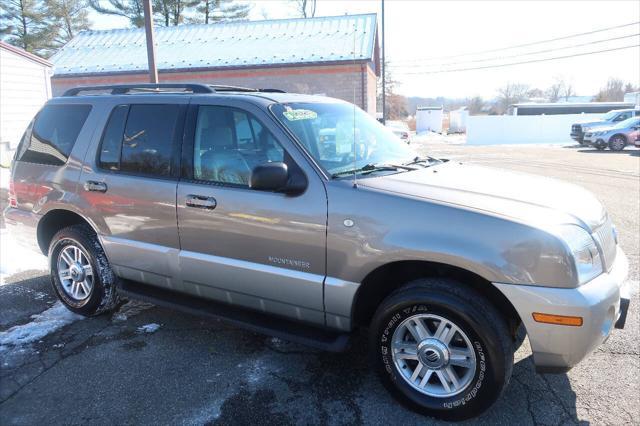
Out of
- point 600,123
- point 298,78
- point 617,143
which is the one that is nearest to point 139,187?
point 298,78

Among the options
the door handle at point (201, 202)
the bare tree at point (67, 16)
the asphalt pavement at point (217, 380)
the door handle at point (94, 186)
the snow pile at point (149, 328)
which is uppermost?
the bare tree at point (67, 16)

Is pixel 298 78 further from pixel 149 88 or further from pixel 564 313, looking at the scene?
pixel 564 313

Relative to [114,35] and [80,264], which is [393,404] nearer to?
[80,264]

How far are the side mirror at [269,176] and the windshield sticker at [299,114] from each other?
54cm

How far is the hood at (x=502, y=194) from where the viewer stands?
2734 millimetres

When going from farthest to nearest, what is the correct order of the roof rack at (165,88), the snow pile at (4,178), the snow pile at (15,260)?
the snow pile at (4,178) < the snow pile at (15,260) < the roof rack at (165,88)

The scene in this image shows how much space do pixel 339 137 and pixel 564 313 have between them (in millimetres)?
1932

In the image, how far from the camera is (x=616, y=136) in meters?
24.0

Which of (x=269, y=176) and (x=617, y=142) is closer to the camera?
(x=269, y=176)

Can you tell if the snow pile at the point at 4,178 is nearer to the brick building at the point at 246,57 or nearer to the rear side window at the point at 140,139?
the rear side window at the point at 140,139

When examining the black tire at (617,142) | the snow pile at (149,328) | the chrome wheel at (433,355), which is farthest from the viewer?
the black tire at (617,142)

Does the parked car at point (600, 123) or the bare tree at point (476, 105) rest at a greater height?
the bare tree at point (476, 105)

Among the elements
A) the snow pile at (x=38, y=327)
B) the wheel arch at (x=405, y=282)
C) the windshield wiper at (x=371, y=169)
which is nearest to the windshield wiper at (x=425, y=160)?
the windshield wiper at (x=371, y=169)

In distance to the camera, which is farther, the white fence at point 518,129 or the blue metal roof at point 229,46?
the white fence at point 518,129
